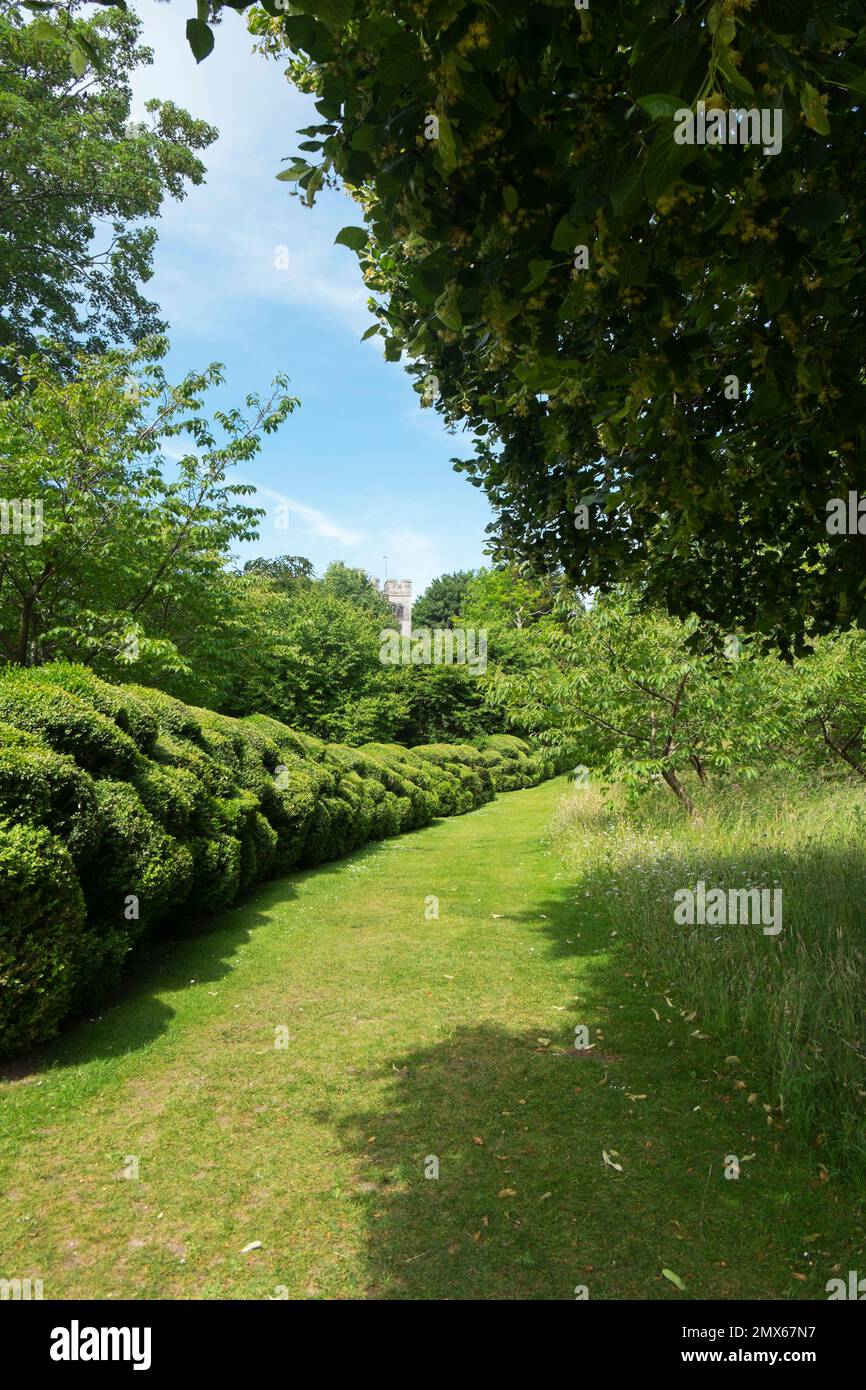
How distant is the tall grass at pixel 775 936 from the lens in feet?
15.0

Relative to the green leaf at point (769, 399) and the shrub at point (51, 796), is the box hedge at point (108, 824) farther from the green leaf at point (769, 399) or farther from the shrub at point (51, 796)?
the green leaf at point (769, 399)

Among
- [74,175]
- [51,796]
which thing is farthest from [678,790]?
[74,175]

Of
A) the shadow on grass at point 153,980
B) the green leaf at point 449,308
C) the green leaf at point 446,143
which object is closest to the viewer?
the green leaf at point 446,143

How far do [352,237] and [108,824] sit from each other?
4.95 metres

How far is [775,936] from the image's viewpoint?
6730mm

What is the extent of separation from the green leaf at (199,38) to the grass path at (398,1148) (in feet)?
14.5

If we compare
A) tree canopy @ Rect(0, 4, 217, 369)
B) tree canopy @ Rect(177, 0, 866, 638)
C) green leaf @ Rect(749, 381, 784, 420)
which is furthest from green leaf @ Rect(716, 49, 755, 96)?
tree canopy @ Rect(0, 4, 217, 369)

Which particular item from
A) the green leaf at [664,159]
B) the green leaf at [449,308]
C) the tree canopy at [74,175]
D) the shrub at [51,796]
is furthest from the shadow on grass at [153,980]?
the tree canopy at [74,175]

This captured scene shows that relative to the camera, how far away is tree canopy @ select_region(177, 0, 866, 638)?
1875 mm

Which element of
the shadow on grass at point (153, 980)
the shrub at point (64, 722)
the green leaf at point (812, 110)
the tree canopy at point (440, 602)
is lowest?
the shadow on grass at point (153, 980)

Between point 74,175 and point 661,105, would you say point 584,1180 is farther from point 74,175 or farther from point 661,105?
point 74,175
